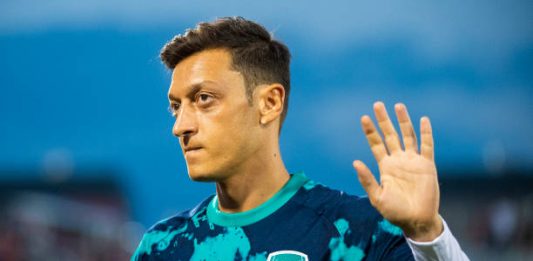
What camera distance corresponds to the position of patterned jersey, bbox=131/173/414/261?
8.14 ft

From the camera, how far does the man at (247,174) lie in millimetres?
2529

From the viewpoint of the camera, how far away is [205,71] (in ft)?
8.96

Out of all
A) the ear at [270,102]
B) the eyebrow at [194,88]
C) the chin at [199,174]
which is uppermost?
the eyebrow at [194,88]

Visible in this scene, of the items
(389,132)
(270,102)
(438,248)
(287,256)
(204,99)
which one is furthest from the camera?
(270,102)

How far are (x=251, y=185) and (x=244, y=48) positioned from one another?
48cm

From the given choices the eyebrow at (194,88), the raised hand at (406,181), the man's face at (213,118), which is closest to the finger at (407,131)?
the raised hand at (406,181)

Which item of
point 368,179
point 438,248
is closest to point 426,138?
point 368,179

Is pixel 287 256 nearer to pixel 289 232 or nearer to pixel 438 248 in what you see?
pixel 289 232

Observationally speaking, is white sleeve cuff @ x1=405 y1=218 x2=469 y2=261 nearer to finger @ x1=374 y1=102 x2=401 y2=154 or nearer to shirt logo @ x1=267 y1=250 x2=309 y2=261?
finger @ x1=374 y1=102 x2=401 y2=154

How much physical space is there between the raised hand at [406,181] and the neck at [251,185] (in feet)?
1.80

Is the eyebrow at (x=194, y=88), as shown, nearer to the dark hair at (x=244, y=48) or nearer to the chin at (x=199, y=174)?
the dark hair at (x=244, y=48)

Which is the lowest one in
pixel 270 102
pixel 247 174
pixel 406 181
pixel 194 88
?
pixel 406 181

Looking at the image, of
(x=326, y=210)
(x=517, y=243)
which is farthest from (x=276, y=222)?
(x=517, y=243)

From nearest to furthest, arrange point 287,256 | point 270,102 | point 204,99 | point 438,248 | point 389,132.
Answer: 1. point 438,248
2. point 389,132
3. point 287,256
4. point 204,99
5. point 270,102
